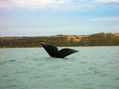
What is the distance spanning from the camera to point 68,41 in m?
132

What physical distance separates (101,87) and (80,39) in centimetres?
12502

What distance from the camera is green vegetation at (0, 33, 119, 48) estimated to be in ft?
414

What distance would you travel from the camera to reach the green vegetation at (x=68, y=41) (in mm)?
126312

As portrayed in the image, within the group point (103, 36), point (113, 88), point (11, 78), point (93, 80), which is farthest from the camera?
point (103, 36)

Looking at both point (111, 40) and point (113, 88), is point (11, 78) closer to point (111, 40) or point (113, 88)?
point (113, 88)

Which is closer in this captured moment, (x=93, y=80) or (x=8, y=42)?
(x=93, y=80)

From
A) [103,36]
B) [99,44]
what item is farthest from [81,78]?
[103,36]

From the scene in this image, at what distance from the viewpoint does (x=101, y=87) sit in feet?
32.9

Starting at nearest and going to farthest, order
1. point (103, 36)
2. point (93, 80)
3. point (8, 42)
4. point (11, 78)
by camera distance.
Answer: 1. point (93, 80)
2. point (11, 78)
3. point (8, 42)
4. point (103, 36)

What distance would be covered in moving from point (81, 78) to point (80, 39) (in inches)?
4843

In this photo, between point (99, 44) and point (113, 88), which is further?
point (99, 44)

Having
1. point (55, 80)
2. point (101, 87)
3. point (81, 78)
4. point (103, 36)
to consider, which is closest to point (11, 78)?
point (55, 80)

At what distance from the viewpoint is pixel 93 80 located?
11.5 metres

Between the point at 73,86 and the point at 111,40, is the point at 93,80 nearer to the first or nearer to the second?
the point at 73,86
